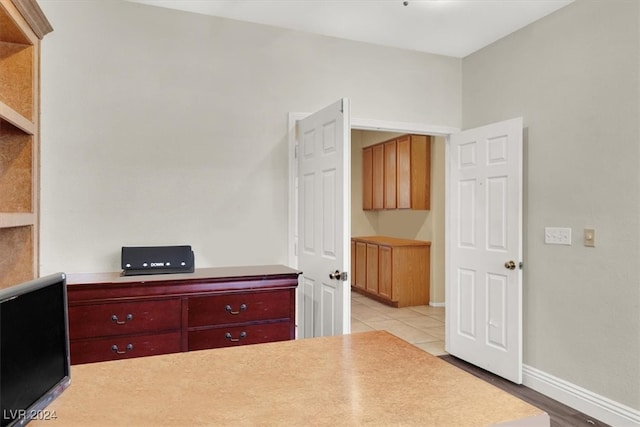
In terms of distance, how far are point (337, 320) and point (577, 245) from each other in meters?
1.65

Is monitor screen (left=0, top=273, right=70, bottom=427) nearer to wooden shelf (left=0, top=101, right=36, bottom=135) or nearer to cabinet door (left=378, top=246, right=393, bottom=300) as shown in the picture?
wooden shelf (left=0, top=101, right=36, bottom=135)

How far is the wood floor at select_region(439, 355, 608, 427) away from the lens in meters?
2.53

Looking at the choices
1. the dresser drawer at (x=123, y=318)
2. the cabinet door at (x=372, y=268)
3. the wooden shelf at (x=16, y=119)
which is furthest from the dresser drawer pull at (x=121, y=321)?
the cabinet door at (x=372, y=268)

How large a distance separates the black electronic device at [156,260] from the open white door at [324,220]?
81cm

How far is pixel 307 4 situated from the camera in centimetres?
277

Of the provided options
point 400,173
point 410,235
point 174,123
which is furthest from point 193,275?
point 410,235

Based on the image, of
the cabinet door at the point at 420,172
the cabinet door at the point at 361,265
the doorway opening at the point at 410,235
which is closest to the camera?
the doorway opening at the point at 410,235

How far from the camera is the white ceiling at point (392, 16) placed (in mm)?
2764

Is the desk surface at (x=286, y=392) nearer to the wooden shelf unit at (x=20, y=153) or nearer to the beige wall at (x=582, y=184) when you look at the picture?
the wooden shelf unit at (x=20, y=153)

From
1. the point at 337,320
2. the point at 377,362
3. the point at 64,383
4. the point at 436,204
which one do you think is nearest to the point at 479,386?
the point at 377,362

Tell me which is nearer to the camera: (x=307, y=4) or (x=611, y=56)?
(x=611, y=56)

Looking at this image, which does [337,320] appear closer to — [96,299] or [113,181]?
[96,299]

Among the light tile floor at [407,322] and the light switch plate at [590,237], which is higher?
the light switch plate at [590,237]

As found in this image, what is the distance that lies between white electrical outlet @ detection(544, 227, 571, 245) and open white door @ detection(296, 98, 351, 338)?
149 cm
